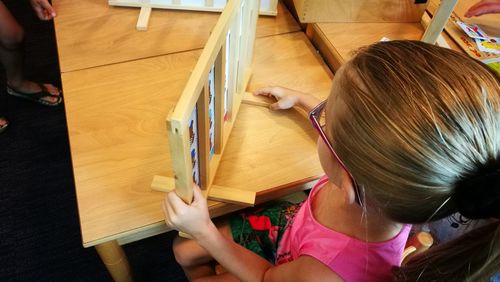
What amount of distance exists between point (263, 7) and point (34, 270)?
1198 millimetres

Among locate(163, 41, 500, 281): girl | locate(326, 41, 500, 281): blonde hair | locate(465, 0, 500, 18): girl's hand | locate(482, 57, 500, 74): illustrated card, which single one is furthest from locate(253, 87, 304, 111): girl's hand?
locate(465, 0, 500, 18): girl's hand

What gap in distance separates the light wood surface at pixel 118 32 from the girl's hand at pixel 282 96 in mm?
277

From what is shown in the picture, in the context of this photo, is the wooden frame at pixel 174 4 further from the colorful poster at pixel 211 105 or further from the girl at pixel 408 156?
the girl at pixel 408 156

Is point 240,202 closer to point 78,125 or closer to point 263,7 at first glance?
point 78,125

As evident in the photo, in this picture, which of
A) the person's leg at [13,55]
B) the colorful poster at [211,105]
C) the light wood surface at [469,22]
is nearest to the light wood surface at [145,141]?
the colorful poster at [211,105]

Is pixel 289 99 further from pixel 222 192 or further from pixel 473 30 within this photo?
pixel 473 30

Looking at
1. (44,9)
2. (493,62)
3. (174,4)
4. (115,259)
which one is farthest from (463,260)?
(44,9)

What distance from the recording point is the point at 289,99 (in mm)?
1022

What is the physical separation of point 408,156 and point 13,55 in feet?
5.24

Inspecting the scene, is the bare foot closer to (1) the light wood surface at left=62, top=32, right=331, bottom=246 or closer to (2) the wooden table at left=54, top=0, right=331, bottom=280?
(2) the wooden table at left=54, top=0, right=331, bottom=280

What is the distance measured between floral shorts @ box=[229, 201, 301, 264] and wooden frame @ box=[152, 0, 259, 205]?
14cm

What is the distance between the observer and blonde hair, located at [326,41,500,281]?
473mm

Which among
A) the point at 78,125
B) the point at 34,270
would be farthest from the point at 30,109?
the point at 78,125

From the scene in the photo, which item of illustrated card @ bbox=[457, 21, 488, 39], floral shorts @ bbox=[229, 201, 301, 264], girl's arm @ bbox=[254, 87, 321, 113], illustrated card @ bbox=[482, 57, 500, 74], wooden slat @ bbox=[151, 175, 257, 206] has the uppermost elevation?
illustrated card @ bbox=[457, 21, 488, 39]
